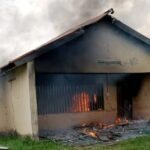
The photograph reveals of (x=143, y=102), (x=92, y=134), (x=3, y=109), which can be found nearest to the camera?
(x=92, y=134)

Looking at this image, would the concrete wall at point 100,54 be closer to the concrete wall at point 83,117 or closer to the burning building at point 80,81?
the burning building at point 80,81

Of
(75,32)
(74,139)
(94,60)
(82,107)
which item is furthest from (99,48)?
(74,139)

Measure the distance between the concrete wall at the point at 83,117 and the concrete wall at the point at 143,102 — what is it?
1121 millimetres

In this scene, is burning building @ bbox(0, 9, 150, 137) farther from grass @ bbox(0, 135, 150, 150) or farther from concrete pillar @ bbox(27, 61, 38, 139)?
grass @ bbox(0, 135, 150, 150)

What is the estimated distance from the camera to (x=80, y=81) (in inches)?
615

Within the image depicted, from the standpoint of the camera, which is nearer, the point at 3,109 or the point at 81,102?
the point at 81,102

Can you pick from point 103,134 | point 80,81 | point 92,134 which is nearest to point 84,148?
point 92,134

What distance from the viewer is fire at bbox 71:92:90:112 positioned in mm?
15376

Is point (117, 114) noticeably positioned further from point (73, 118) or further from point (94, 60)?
point (94, 60)

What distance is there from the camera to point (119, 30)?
15.0 metres

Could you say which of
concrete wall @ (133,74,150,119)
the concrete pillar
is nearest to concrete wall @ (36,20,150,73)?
the concrete pillar

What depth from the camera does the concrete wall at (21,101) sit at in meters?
12.9

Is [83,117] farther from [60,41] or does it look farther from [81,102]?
[60,41]

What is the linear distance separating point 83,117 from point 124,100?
2.55 meters
